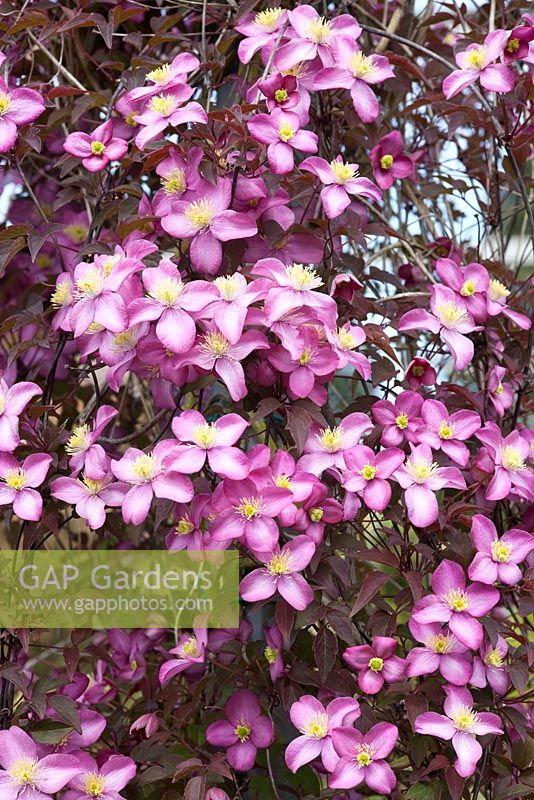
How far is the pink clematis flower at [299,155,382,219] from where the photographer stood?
95cm

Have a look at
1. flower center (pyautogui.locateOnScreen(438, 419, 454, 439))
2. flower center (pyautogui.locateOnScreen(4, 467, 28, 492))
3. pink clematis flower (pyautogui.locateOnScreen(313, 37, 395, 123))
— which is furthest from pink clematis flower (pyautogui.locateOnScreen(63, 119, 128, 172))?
flower center (pyautogui.locateOnScreen(438, 419, 454, 439))

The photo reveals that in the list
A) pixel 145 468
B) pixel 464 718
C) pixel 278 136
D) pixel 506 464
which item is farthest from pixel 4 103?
pixel 464 718

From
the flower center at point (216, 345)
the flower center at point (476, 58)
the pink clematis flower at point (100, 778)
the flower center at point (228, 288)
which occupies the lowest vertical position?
the pink clematis flower at point (100, 778)

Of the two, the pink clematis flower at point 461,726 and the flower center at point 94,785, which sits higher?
the pink clematis flower at point 461,726

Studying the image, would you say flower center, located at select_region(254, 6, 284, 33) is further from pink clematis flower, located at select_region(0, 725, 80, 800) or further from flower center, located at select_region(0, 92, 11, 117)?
pink clematis flower, located at select_region(0, 725, 80, 800)

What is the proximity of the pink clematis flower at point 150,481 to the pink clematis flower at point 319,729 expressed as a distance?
0.23 meters

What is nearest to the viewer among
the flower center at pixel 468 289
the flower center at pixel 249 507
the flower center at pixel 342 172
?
the flower center at pixel 249 507

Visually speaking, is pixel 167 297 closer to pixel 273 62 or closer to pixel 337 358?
pixel 337 358

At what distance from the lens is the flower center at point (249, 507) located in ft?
2.80

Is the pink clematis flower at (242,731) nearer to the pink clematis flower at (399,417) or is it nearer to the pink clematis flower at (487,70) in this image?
the pink clematis flower at (399,417)

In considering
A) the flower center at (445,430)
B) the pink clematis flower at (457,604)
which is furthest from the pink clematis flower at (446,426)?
the pink clematis flower at (457,604)

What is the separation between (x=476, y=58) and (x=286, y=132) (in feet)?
0.81

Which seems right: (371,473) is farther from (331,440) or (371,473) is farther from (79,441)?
(79,441)

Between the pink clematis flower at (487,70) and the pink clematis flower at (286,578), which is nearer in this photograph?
the pink clematis flower at (286,578)
